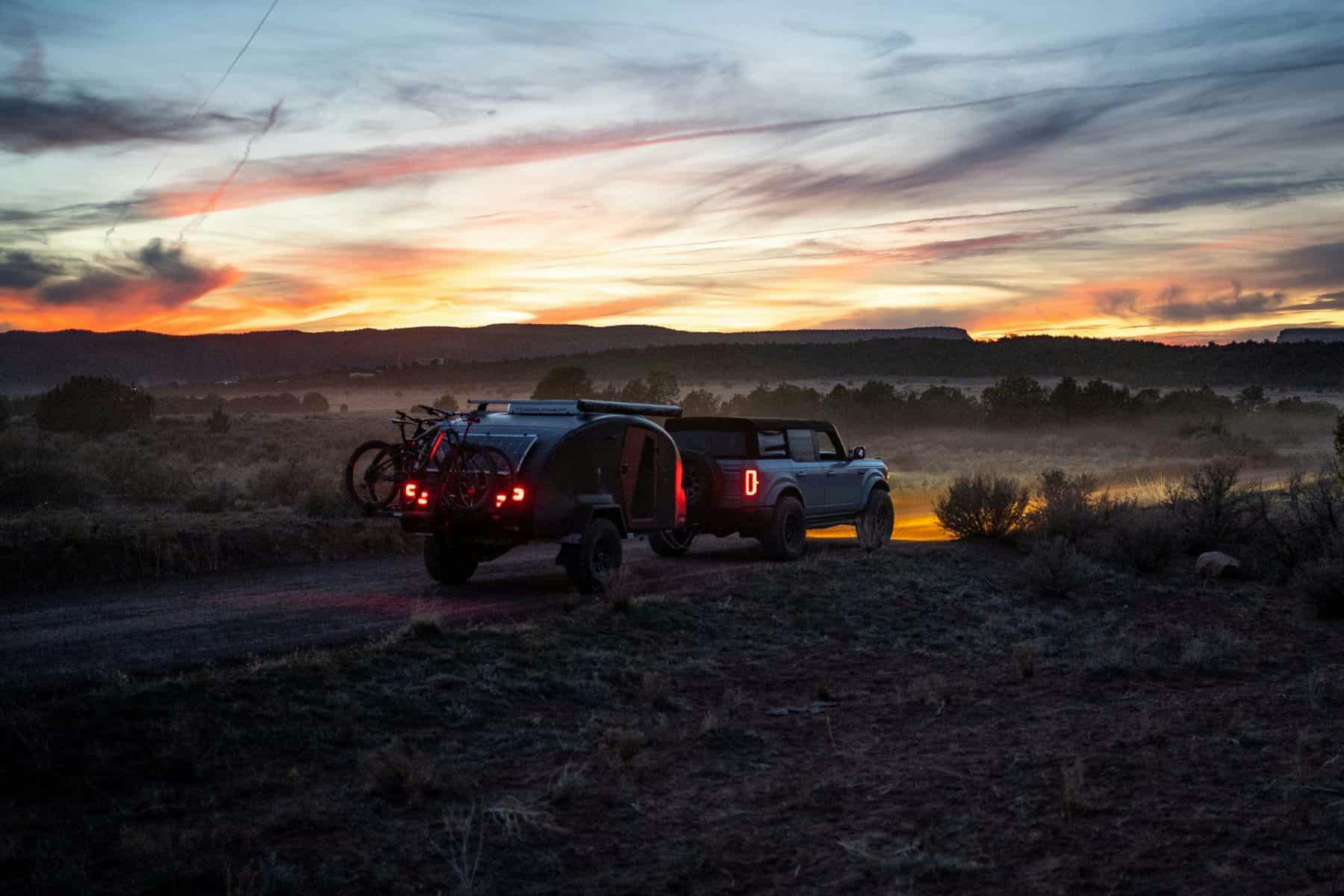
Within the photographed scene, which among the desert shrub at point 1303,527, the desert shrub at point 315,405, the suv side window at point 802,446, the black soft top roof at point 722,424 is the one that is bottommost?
the desert shrub at point 1303,527

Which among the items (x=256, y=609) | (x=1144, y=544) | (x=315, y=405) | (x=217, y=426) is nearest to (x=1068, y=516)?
(x=1144, y=544)

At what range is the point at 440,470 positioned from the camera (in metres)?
12.0

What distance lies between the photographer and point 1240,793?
6.66m

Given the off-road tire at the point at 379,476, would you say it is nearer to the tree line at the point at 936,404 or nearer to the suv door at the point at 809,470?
the suv door at the point at 809,470

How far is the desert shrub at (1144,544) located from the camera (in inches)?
650

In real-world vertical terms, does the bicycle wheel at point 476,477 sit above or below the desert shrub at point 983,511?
above

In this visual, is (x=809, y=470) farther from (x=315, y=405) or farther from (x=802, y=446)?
(x=315, y=405)

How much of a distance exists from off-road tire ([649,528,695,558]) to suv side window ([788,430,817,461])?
1863 mm

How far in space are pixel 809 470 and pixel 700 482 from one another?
6.68ft

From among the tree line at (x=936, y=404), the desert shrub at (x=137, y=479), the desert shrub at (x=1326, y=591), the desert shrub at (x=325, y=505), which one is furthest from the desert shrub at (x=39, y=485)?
the tree line at (x=936, y=404)

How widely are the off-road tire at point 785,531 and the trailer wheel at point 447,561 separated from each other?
4.16 m

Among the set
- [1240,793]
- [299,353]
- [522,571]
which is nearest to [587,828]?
[1240,793]

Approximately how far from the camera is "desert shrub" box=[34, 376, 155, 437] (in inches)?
1636

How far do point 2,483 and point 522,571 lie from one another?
38.6ft
